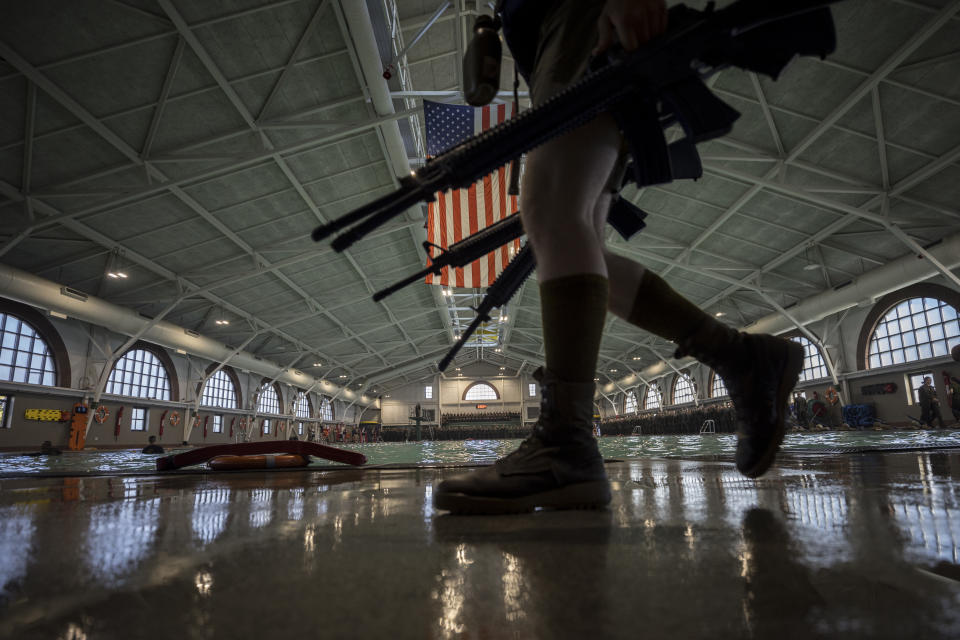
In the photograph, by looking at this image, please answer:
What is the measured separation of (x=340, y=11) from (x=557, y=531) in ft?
22.3

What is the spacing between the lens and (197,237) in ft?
29.8

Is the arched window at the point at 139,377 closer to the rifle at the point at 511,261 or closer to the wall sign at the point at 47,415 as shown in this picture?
the wall sign at the point at 47,415

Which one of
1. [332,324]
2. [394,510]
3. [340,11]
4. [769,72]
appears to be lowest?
[394,510]

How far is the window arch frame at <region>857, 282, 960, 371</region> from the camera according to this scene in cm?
990

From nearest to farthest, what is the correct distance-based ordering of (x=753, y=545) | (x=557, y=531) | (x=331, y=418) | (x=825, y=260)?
1. (x=753, y=545)
2. (x=557, y=531)
3. (x=825, y=260)
4. (x=331, y=418)

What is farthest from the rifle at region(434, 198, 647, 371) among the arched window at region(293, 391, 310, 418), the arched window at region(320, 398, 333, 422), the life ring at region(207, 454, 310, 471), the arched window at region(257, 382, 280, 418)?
the arched window at region(320, 398, 333, 422)

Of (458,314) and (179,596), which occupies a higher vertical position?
(458,314)

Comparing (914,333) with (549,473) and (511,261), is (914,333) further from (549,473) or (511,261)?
(549,473)

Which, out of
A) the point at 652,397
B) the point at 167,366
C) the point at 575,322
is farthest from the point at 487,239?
the point at 652,397

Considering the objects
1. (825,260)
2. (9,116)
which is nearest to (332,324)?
(9,116)

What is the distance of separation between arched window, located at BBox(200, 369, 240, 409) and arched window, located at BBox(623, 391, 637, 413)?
62.7 ft

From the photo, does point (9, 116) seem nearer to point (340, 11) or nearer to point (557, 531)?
point (340, 11)

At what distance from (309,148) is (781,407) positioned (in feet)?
26.4

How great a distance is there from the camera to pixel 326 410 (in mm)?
24891
